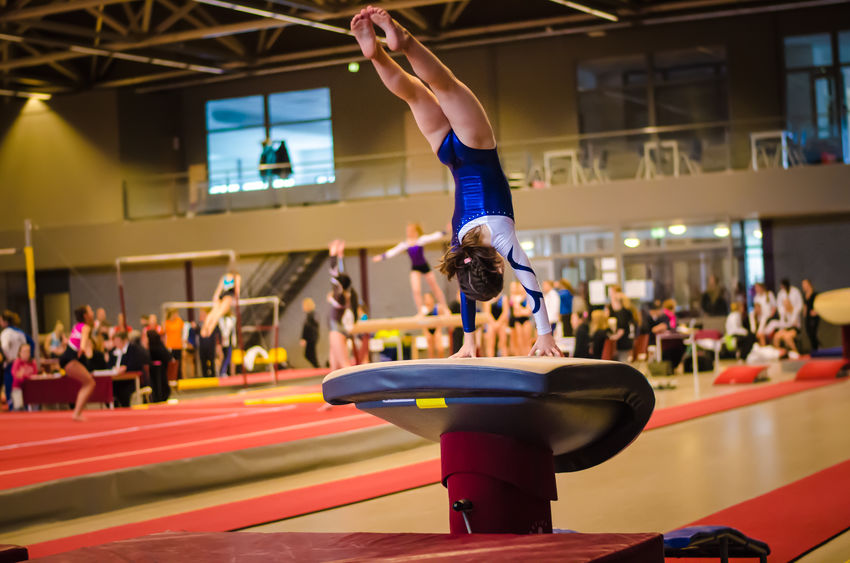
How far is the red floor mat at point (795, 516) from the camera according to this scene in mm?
3896

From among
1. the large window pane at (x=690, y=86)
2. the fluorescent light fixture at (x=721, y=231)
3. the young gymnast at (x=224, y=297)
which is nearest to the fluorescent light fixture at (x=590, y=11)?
the large window pane at (x=690, y=86)

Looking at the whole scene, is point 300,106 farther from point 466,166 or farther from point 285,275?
point 466,166

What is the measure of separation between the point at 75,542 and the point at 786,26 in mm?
17479

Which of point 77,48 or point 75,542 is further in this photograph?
point 77,48

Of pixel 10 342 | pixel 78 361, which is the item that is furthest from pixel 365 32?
pixel 10 342

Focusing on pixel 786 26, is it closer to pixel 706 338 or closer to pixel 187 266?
pixel 706 338

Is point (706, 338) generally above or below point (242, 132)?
below

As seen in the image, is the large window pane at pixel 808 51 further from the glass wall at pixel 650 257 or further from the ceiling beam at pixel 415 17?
the ceiling beam at pixel 415 17

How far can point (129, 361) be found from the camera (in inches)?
472

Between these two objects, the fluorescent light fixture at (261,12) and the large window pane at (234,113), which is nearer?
the fluorescent light fixture at (261,12)

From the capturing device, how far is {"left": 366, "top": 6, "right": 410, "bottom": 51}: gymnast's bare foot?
136 inches

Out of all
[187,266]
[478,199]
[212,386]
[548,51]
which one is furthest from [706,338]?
[187,266]

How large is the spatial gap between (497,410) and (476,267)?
0.93 meters

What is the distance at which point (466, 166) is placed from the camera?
13.0ft
